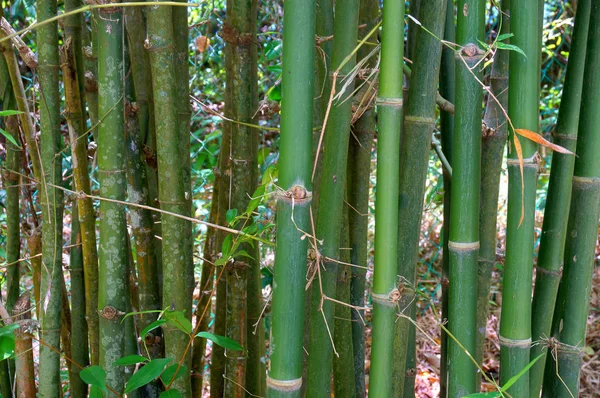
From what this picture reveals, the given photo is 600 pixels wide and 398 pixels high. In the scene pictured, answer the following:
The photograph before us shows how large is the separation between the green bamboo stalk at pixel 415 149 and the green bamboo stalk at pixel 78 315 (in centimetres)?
74

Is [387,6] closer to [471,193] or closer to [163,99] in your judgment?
[471,193]

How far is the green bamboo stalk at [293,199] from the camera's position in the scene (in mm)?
732

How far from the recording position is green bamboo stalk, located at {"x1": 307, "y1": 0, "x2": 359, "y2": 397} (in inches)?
34.0

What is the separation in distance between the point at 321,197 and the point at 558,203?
1.26 feet

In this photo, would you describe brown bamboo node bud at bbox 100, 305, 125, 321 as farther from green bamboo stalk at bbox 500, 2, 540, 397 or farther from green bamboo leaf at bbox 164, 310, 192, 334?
green bamboo stalk at bbox 500, 2, 540, 397

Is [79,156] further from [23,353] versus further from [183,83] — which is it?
[23,353]

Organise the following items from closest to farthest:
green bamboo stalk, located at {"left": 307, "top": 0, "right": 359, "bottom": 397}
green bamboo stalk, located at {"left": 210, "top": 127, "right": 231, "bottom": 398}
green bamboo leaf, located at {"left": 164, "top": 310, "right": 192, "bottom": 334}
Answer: green bamboo stalk, located at {"left": 307, "top": 0, "right": 359, "bottom": 397} → green bamboo leaf, located at {"left": 164, "top": 310, "right": 192, "bottom": 334} → green bamboo stalk, located at {"left": 210, "top": 127, "right": 231, "bottom": 398}

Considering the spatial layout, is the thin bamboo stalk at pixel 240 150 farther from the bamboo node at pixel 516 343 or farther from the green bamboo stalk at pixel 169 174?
the bamboo node at pixel 516 343

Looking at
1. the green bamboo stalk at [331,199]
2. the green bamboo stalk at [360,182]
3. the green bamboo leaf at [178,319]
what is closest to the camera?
the green bamboo stalk at [331,199]

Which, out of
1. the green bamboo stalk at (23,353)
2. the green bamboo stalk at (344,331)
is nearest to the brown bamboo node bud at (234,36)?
the green bamboo stalk at (344,331)

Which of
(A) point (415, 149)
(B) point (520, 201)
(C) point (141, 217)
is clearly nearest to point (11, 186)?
(C) point (141, 217)

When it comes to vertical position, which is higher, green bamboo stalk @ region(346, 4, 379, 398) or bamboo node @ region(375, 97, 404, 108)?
bamboo node @ region(375, 97, 404, 108)

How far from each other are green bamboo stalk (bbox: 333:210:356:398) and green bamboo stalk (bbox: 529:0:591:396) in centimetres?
29

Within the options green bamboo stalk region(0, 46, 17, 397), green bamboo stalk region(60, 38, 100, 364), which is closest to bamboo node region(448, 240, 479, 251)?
green bamboo stalk region(60, 38, 100, 364)
